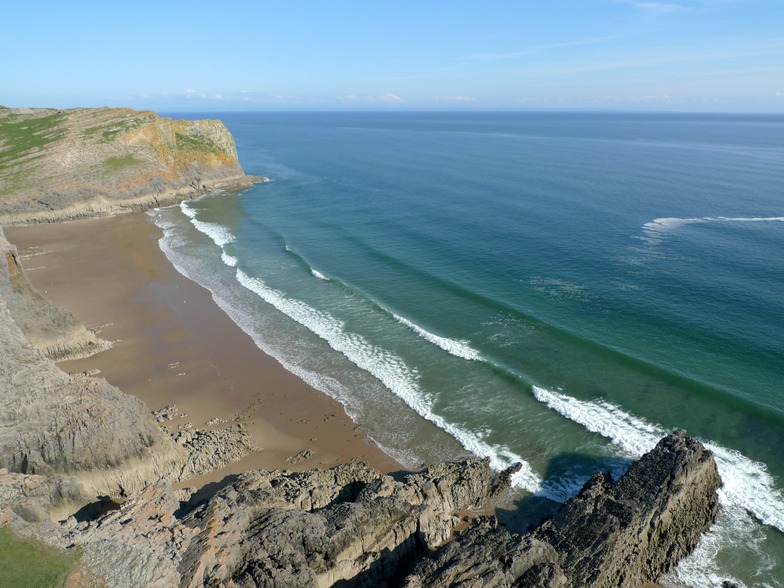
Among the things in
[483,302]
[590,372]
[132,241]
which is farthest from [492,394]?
[132,241]

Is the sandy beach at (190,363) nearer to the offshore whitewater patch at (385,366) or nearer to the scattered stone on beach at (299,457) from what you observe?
the scattered stone on beach at (299,457)

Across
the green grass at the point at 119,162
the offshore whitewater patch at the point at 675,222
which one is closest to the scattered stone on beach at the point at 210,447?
the offshore whitewater patch at the point at 675,222

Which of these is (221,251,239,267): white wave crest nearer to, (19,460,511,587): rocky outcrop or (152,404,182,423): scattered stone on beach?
(152,404,182,423): scattered stone on beach

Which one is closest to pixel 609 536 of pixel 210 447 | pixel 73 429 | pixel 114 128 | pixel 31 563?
pixel 31 563

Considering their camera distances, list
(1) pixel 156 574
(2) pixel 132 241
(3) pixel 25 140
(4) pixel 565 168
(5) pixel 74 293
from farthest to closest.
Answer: (4) pixel 565 168, (3) pixel 25 140, (2) pixel 132 241, (5) pixel 74 293, (1) pixel 156 574

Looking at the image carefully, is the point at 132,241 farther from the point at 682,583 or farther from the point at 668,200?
the point at 668,200

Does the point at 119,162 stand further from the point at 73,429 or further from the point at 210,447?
the point at 73,429
